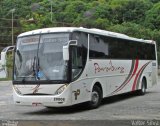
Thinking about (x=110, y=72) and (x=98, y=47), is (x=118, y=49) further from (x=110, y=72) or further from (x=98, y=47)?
(x=98, y=47)

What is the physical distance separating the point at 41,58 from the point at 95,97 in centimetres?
294

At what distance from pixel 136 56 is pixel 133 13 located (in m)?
66.5

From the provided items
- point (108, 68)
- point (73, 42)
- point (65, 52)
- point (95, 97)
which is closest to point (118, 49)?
point (108, 68)

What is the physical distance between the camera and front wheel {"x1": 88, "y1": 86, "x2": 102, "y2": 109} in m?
16.4

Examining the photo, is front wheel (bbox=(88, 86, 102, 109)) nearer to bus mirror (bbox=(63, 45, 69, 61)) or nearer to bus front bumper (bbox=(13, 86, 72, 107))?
bus front bumper (bbox=(13, 86, 72, 107))

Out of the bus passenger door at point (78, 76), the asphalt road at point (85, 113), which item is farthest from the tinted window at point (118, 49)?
the asphalt road at point (85, 113)

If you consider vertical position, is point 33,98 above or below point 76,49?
below

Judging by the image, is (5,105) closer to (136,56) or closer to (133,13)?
(136,56)

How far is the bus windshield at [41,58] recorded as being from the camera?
581 inches

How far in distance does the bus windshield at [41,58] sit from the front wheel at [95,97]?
86.7 inches

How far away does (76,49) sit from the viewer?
15.3 meters

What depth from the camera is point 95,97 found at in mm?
16656

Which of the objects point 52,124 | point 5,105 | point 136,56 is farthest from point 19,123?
point 136,56

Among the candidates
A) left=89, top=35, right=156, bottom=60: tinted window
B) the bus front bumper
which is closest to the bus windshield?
the bus front bumper
